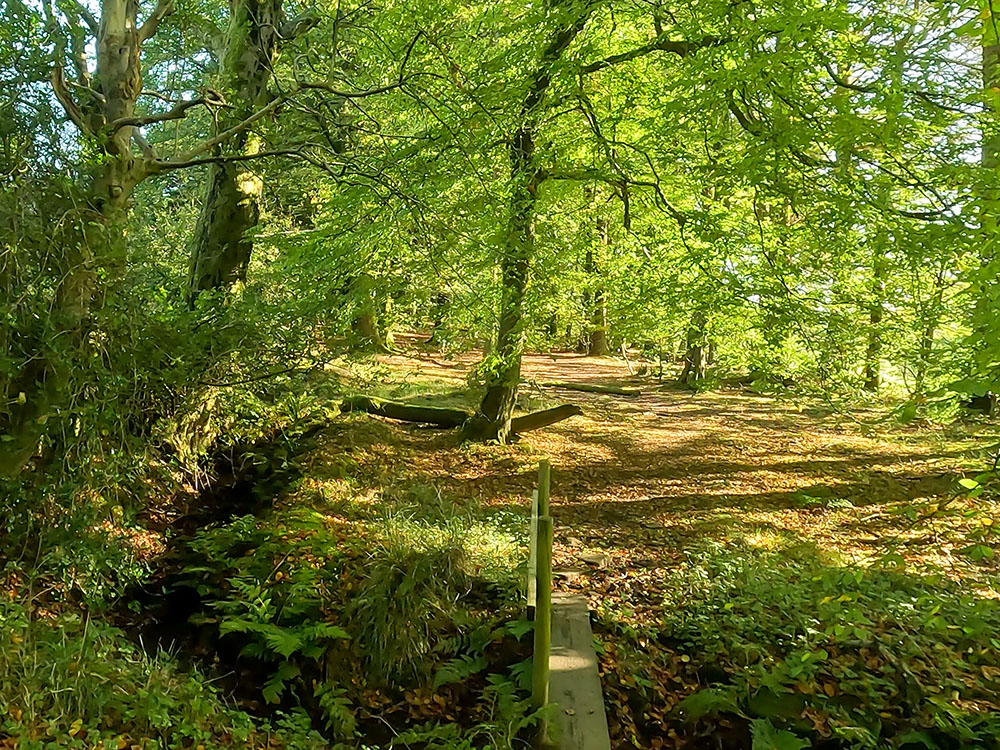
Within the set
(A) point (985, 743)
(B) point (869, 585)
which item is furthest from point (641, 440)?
(A) point (985, 743)

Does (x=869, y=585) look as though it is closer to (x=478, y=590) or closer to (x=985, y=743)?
(x=985, y=743)

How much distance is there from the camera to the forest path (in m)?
7.27

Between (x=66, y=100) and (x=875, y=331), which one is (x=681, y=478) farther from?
(x=66, y=100)

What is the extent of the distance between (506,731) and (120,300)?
390 centimetres

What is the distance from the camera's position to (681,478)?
1001 cm

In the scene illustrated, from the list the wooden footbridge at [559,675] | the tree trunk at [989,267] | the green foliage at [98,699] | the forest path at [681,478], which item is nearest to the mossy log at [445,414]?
the forest path at [681,478]

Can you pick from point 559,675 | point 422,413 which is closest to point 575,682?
point 559,675

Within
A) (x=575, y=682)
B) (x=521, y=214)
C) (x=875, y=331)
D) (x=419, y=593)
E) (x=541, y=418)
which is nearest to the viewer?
(x=575, y=682)

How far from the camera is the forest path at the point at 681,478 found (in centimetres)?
727

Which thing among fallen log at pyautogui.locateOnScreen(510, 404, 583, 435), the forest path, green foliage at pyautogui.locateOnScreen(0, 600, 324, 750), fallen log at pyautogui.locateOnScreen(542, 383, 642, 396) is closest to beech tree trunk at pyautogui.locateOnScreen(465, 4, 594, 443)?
fallen log at pyautogui.locateOnScreen(510, 404, 583, 435)

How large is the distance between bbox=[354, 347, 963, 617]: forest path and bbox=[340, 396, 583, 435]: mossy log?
13.1 inches

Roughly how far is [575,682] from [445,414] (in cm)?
724

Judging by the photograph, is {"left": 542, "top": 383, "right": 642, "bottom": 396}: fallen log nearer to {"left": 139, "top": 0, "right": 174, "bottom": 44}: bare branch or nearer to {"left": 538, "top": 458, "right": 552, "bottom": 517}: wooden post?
{"left": 538, "top": 458, "right": 552, "bottom": 517}: wooden post

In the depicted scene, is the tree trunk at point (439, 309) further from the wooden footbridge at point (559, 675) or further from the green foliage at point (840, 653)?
the green foliage at point (840, 653)
